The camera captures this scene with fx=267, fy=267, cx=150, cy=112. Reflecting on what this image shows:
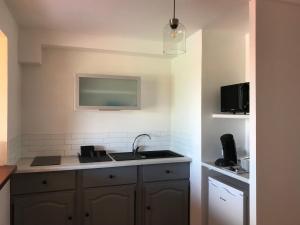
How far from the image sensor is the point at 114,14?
7.39 ft

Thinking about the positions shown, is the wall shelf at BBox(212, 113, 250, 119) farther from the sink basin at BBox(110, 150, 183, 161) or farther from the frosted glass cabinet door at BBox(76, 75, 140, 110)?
the frosted glass cabinet door at BBox(76, 75, 140, 110)

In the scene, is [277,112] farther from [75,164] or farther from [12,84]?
[12,84]

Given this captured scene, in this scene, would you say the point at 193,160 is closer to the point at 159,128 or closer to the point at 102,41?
the point at 159,128

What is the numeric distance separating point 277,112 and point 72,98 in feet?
6.82

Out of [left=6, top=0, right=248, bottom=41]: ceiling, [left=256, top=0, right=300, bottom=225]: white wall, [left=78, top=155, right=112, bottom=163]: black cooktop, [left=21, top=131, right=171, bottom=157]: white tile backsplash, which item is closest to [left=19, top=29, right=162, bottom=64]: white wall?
[left=6, top=0, right=248, bottom=41]: ceiling

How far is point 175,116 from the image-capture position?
10.6 feet

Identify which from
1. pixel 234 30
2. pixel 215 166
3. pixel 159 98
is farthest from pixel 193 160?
pixel 234 30

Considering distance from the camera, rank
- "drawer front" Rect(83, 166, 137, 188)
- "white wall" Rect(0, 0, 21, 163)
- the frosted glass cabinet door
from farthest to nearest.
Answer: the frosted glass cabinet door < "drawer front" Rect(83, 166, 137, 188) < "white wall" Rect(0, 0, 21, 163)

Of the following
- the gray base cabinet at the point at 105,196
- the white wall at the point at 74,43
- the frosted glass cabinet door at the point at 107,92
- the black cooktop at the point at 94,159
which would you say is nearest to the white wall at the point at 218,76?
the gray base cabinet at the point at 105,196

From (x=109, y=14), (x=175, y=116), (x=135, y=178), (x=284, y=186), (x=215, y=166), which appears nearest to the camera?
(x=284, y=186)

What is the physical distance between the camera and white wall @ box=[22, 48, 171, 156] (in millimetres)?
2871

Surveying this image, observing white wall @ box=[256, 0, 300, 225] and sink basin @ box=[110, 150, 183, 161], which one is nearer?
white wall @ box=[256, 0, 300, 225]

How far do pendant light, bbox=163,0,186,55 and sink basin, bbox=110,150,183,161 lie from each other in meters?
1.33

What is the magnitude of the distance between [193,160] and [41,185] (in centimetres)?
148
